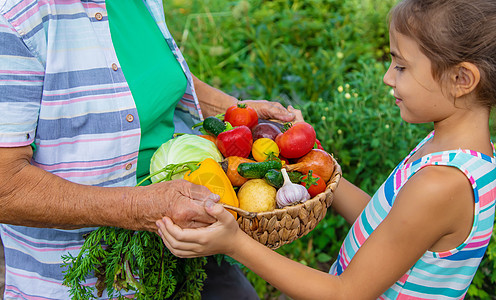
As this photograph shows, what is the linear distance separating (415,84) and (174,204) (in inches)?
35.5

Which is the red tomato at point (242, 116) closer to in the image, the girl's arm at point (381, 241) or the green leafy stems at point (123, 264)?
the green leafy stems at point (123, 264)

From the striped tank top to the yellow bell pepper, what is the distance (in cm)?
55

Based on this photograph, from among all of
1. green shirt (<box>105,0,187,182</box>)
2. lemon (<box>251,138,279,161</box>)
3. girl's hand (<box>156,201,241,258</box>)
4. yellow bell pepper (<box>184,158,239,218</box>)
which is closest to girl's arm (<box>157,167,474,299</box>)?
girl's hand (<box>156,201,241,258</box>)

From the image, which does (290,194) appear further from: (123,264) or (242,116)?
(123,264)

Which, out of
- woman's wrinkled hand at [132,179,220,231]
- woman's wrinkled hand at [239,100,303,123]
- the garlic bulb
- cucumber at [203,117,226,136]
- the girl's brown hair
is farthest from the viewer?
woman's wrinkled hand at [239,100,303,123]

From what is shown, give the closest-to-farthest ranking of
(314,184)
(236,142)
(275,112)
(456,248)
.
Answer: (456,248)
(314,184)
(236,142)
(275,112)

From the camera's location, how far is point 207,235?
152 cm

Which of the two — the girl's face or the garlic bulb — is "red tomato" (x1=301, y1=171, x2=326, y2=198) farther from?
the girl's face

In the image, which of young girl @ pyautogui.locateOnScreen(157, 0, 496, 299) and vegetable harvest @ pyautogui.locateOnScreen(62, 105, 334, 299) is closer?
young girl @ pyautogui.locateOnScreen(157, 0, 496, 299)

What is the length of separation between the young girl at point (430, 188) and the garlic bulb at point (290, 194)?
0.20 m

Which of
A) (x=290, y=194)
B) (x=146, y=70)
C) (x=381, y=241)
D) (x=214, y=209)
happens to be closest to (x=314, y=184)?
(x=290, y=194)

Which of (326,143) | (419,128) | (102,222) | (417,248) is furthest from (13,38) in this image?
(419,128)

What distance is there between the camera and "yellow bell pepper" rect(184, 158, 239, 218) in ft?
5.47

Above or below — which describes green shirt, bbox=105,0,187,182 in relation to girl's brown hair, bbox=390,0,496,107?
below
